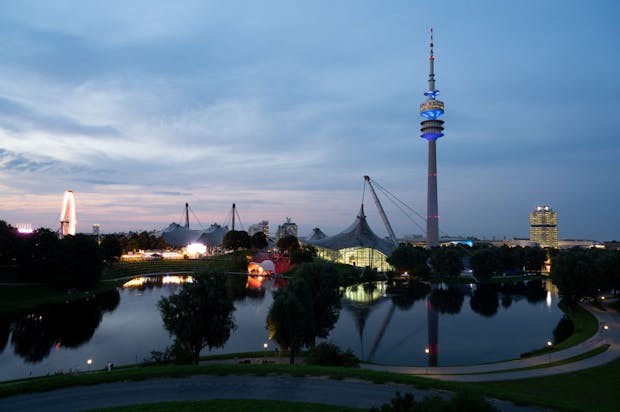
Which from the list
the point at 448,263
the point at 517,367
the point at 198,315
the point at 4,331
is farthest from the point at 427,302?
the point at 4,331

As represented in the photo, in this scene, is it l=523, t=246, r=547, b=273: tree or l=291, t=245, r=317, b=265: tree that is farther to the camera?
l=523, t=246, r=547, b=273: tree

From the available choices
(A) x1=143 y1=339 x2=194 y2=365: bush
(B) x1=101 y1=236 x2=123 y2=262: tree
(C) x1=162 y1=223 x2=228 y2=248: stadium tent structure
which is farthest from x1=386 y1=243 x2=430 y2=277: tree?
(C) x1=162 y1=223 x2=228 y2=248: stadium tent structure

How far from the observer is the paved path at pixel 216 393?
1166 centimetres

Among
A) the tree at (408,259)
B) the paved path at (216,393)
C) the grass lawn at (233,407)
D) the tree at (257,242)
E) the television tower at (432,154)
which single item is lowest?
the paved path at (216,393)

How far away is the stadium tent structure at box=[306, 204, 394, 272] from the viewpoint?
87.4m

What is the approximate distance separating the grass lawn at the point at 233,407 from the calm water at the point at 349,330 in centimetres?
1458

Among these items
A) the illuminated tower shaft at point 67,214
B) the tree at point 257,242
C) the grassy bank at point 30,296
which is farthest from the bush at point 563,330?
the illuminated tower shaft at point 67,214

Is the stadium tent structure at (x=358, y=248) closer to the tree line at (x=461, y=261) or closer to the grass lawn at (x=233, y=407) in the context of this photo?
the tree line at (x=461, y=261)

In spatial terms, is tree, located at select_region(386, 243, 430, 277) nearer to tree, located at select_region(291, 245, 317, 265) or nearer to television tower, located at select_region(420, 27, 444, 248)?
tree, located at select_region(291, 245, 317, 265)

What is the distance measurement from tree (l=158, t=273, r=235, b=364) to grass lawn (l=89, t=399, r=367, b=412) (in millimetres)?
9047

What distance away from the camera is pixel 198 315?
66.4 feet

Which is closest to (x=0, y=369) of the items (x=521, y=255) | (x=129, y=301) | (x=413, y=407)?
(x=129, y=301)

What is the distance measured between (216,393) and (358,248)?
77.2m

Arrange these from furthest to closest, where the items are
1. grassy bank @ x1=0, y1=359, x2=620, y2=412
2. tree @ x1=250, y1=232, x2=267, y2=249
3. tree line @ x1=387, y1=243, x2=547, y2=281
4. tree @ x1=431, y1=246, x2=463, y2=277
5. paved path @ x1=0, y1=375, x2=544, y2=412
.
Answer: tree @ x1=250, y1=232, x2=267, y2=249, tree @ x1=431, y1=246, x2=463, y2=277, tree line @ x1=387, y1=243, x2=547, y2=281, grassy bank @ x1=0, y1=359, x2=620, y2=412, paved path @ x1=0, y1=375, x2=544, y2=412
